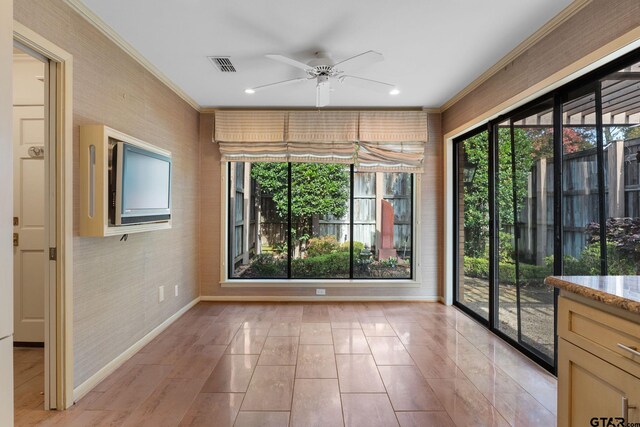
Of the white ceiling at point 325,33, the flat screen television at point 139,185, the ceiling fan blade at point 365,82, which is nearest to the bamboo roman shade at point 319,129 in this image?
the white ceiling at point 325,33

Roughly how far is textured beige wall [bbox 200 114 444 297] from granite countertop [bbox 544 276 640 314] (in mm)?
3189

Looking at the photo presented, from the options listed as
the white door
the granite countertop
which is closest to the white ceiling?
the white door

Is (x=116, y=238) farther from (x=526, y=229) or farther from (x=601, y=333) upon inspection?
(x=526, y=229)

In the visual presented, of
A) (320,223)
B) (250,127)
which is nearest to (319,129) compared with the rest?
(250,127)

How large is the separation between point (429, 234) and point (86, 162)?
393 cm

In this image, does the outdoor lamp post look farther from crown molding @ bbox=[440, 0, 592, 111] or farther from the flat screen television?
the flat screen television

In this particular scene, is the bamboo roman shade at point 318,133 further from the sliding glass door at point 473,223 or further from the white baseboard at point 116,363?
the white baseboard at point 116,363

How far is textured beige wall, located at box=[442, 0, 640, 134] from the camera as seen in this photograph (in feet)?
6.42

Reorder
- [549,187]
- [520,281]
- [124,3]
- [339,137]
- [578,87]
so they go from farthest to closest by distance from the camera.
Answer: [339,137], [520,281], [549,187], [578,87], [124,3]

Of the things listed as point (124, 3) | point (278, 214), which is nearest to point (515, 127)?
point (278, 214)

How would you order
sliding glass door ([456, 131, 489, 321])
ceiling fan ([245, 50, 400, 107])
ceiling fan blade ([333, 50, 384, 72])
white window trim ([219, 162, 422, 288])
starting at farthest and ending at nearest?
white window trim ([219, 162, 422, 288])
sliding glass door ([456, 131, 489, 321])
ceiling fan ([245, 50, 400, 107])
ceiling fan blade ([333, 50, 384, 72])

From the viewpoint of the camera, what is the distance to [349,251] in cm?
476

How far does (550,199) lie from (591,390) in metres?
1.85

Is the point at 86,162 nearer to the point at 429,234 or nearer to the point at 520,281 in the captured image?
the point at 520,281
